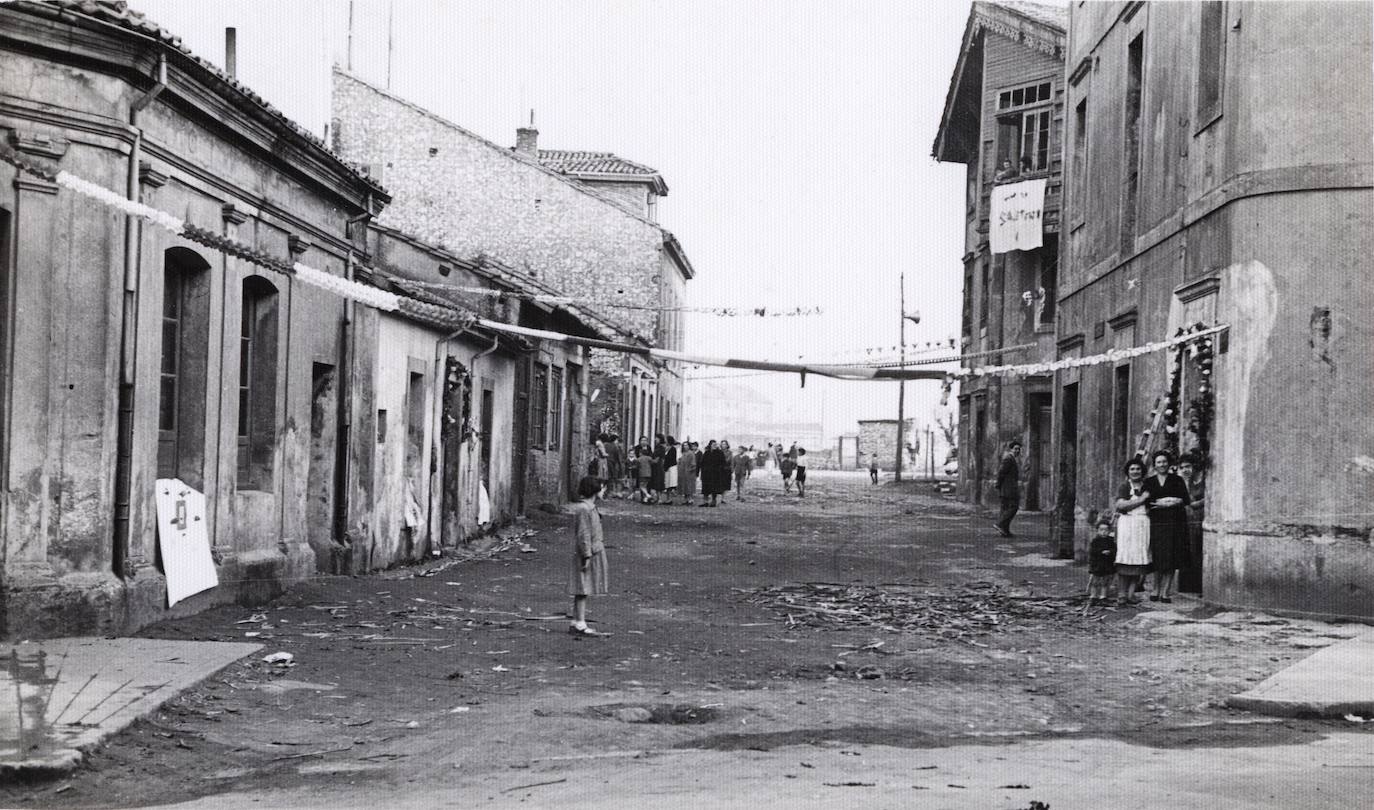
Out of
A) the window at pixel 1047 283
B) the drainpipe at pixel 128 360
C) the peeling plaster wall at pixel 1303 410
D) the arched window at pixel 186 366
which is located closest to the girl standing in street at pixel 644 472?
the window at pixel 1047 283

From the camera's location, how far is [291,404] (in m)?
14.0

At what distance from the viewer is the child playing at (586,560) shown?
1141cm

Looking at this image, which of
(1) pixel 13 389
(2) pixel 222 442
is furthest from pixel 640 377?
(1) pixel 13 389

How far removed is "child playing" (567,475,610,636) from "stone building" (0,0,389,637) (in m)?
3.17

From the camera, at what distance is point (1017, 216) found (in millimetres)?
29750

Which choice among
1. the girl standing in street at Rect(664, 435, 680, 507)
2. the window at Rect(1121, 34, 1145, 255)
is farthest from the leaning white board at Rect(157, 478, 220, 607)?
the girl standing in street at Rect(664, 435, 680, 507)

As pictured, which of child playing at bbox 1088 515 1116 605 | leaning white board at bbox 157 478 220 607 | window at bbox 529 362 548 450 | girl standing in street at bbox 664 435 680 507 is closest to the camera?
leaning white board at bbox 157 478 220 607

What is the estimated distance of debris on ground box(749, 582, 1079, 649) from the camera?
12.4 meters

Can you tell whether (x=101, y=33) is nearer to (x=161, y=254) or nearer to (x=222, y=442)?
(x=161, y=254)

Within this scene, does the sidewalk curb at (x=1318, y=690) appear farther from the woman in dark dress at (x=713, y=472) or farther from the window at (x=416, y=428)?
the woman in dark dress at (x=713, y=472)

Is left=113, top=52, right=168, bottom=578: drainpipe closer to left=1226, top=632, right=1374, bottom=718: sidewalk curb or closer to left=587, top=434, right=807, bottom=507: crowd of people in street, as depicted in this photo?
left=1226, top=632, right=1374, bottom=718: sidewalk curb

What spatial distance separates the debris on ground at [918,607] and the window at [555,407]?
1326 cm

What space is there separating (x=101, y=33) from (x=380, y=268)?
10.5 metres

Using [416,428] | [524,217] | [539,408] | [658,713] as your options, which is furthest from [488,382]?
[524,217]
